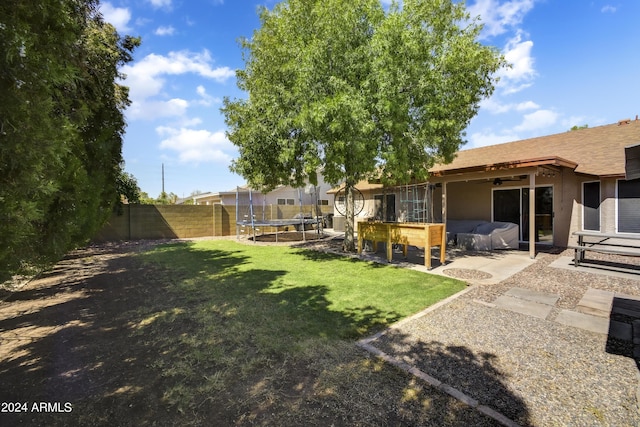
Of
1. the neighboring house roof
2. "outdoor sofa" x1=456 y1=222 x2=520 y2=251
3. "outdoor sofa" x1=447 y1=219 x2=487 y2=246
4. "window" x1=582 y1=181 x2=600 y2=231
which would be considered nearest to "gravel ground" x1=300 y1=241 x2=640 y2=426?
"outdoor sofa" x1=456 y1=222 x2=520 y2=251

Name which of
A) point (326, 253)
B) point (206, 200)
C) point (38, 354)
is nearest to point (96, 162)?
point (38, 354)

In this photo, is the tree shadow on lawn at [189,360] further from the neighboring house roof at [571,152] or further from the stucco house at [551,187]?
the neighboring house roof at [571,152]

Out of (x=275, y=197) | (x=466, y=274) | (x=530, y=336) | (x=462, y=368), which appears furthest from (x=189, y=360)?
(x=275, y=197)

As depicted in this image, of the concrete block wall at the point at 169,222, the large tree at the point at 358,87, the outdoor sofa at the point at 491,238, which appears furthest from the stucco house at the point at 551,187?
the concrete block wall at the point at 169,222

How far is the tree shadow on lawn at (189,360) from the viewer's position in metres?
2.31

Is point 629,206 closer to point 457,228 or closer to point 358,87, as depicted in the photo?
point 457,228

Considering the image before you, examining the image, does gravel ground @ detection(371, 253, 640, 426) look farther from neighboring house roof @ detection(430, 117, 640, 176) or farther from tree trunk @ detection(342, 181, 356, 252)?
neighboring house roof @ detection(430, 117, 640, 176)

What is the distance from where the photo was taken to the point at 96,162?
6238mm

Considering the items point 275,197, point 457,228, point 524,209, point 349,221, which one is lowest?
point 457,228

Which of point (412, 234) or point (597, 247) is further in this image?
point (412, 234)

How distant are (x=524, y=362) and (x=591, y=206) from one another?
10.8m

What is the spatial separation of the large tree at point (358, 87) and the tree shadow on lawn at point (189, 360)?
149 inches

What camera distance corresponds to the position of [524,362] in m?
3.10

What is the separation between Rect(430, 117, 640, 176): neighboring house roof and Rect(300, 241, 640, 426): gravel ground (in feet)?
19.7
